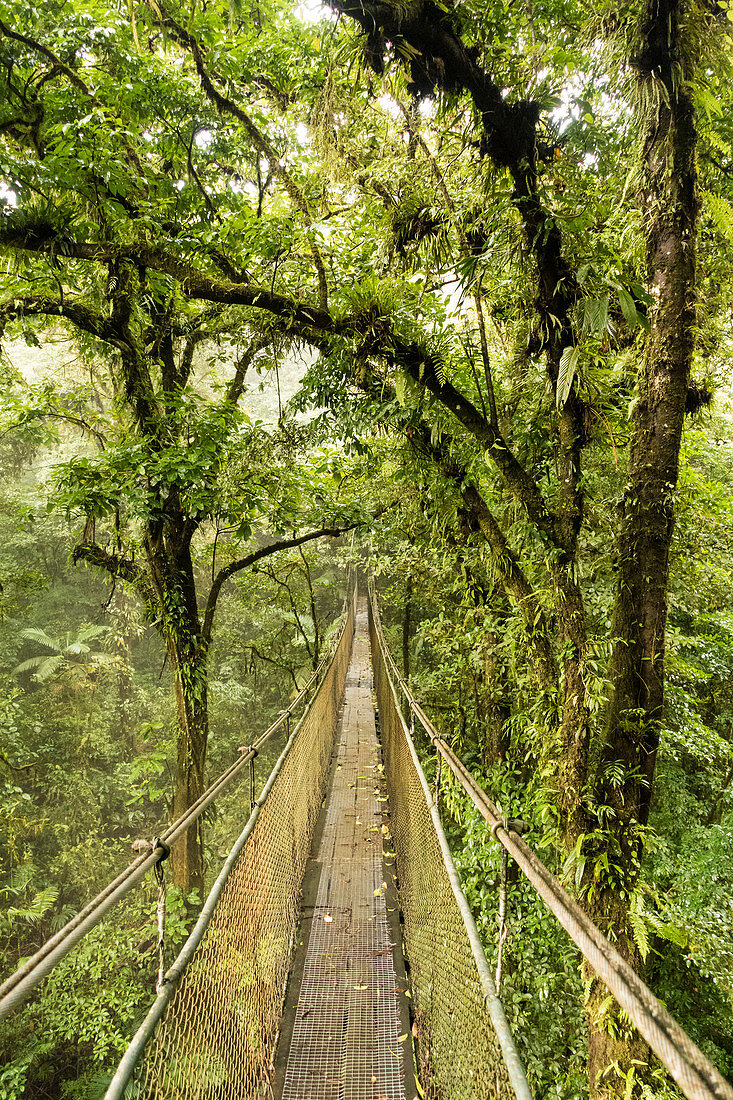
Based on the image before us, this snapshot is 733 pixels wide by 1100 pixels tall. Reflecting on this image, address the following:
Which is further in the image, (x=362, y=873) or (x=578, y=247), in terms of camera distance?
(x=362, y=873)

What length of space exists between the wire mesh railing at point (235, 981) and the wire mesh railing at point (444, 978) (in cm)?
49

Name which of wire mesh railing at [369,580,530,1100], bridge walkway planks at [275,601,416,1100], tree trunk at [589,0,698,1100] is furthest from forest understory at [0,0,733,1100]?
bridge walkway planks at [275,601,416,1100]

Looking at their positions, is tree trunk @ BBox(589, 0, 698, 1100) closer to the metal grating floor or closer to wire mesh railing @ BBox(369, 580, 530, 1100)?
wire mesh railing @ BBox(369, 580, 530, 1100)

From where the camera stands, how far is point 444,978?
1508mm

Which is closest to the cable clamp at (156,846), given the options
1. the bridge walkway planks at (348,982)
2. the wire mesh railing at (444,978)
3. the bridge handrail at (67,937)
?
the bridge handrail at (67,937)

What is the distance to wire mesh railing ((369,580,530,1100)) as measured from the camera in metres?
0.99

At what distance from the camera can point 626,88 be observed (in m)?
1.73

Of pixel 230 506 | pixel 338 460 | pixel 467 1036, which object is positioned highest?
pixel 338 460

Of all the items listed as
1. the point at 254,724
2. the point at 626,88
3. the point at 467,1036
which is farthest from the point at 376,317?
the point at 254,724

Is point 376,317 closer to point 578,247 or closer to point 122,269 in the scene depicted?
point 578,247

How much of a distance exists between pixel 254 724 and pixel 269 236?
33.2ft

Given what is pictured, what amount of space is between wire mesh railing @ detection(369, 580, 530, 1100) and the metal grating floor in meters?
0.10

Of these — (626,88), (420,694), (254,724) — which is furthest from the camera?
(254,724)

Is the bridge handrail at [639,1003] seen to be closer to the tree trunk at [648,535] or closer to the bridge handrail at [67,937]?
the bridge handrail at [67,937]
